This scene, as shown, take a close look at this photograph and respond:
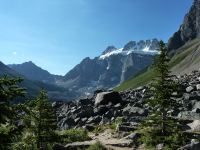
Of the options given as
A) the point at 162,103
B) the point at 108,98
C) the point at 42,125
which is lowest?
the point at 42,125

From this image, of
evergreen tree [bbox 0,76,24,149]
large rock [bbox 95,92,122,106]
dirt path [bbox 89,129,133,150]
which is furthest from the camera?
large rock [bbox 95,92,122,106]

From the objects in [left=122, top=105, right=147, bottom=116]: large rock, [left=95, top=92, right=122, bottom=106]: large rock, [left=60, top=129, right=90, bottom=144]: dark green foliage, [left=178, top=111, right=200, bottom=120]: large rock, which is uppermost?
[left=95, top=92, right=122, bottom=106]: large rock

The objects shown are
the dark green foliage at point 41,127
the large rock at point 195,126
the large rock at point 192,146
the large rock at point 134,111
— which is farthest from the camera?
the large rock at point 134,111

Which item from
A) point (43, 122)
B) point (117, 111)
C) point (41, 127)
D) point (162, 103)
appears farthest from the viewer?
point (117, 111)

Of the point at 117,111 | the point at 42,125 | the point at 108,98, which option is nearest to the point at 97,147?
the point at 42,125

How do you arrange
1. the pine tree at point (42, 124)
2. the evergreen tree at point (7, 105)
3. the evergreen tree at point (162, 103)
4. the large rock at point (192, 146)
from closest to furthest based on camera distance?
the evergreen tree at point (7, 105) → the large rock at point (192, 146) → the pine tree at point (42, 124) → the evergreen tree at point (162, 103)

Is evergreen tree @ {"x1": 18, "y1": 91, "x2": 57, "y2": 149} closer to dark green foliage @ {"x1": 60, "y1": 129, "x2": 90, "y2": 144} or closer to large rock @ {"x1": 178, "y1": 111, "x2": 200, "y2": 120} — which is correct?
dark green foliage @ {"x1": 60, "y1": 129, "x2": 90, "y2": 144}

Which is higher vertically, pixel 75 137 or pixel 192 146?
pixel 75 137

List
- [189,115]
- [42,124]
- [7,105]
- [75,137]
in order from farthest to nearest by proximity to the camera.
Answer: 1. [189,115]
2. [75,137]
3. [42,124]
4. [7,105]

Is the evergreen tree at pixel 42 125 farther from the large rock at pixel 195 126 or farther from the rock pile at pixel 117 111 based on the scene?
the large rock at pixel 195 126

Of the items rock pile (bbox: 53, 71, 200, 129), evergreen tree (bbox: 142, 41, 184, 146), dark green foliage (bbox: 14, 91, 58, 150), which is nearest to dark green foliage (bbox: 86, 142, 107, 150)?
dark green foliage (bbox: 14, 91, 58, 150)

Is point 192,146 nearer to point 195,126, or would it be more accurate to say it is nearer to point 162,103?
point 162,103

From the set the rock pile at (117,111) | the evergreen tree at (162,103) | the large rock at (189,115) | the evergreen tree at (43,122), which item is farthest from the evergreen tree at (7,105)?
the large rock at (189,115)

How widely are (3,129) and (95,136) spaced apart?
20236 millimetres
